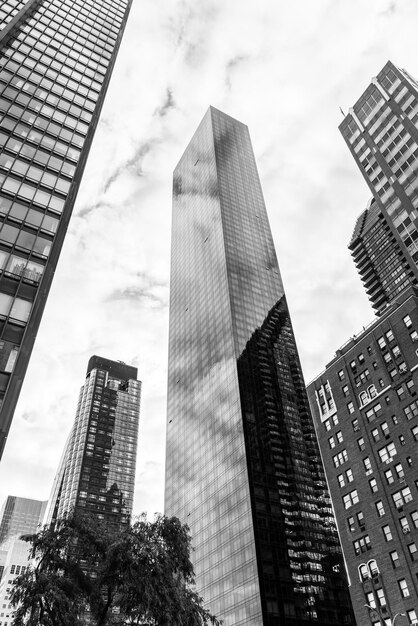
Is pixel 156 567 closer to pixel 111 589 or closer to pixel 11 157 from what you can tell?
pixel 111 589

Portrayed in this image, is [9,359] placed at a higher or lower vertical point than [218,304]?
lower

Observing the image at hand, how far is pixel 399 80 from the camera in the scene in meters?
106

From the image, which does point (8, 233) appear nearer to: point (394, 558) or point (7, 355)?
point (7, 355)

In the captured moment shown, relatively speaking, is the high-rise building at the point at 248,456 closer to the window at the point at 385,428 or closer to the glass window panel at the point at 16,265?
the window at the point at 385,428

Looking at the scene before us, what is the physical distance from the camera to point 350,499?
7100cm

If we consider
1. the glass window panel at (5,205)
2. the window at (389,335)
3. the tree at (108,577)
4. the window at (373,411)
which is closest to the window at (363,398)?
the window at (373,411)

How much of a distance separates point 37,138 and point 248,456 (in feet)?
327

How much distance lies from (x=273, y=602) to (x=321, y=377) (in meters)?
59.1

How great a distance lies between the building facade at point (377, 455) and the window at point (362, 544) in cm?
12

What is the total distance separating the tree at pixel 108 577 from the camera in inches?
1180

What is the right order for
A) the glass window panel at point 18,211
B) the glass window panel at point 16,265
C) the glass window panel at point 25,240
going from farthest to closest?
the glass window panel at point 18,211
the glass window panel at point 25,240
the glass window panel at point 16,265

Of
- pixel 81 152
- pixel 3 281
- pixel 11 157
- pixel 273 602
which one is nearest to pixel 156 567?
pixel 3 281

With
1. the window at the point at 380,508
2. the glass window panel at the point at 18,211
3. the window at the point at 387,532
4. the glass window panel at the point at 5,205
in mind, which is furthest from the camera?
the window at the point at 380,508

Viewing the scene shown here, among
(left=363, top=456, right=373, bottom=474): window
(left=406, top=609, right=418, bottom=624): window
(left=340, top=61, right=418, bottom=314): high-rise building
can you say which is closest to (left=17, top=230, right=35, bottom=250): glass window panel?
(left=363, top=456, right=373, bottom=474): window
